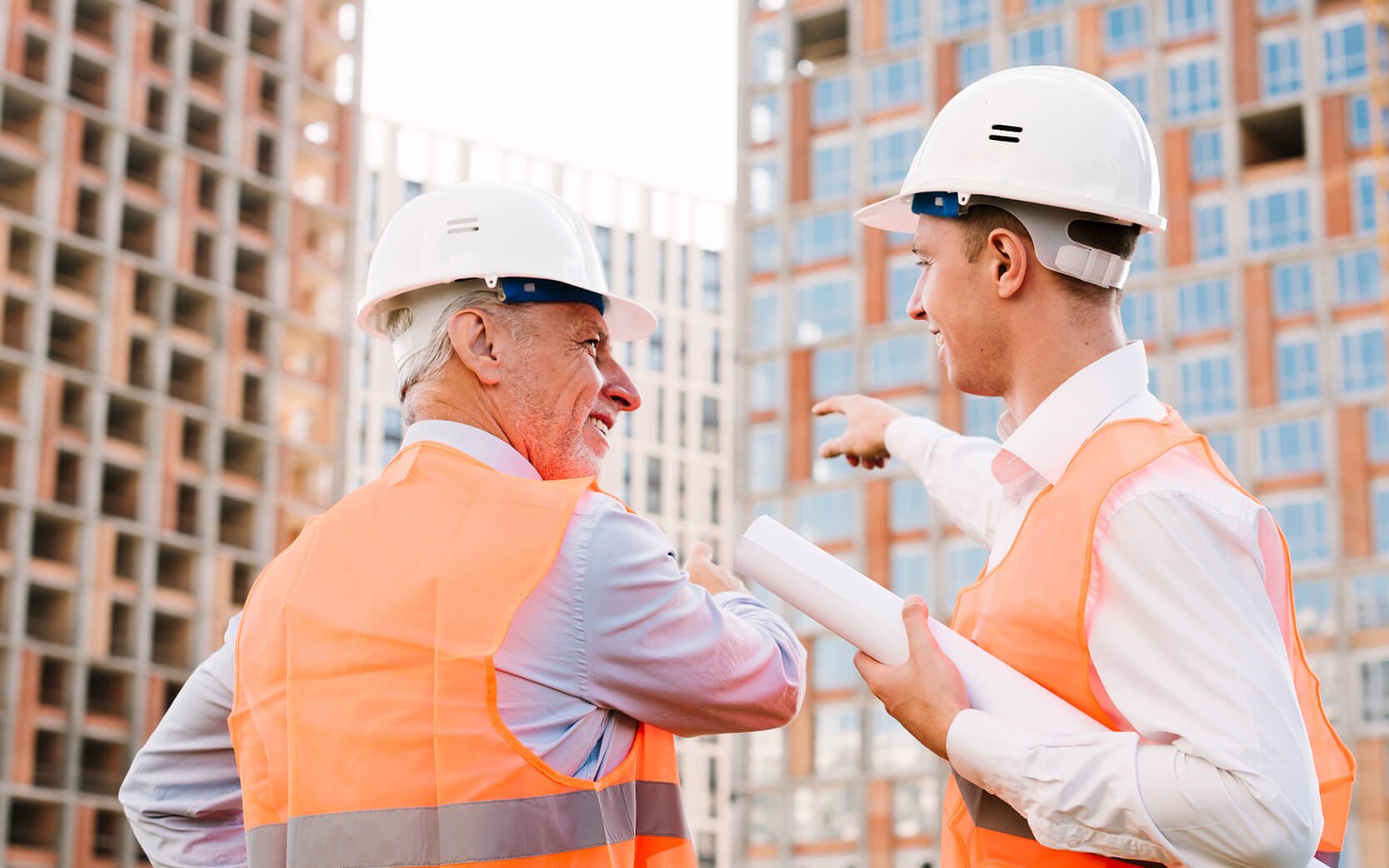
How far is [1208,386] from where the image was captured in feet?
206

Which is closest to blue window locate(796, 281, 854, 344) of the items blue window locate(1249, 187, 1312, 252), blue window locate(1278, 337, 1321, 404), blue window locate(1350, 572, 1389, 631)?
blue window locate(1249, 187, 1312, 252)

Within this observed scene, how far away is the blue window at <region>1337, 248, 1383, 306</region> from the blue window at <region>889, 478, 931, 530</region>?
15.1 metres

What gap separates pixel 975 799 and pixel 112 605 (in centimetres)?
6264

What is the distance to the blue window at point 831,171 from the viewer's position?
73.7m

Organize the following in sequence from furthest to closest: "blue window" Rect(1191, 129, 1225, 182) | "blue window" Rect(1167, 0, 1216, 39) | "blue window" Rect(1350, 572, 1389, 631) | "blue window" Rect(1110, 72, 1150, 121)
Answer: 1. "blue window" Rect(1110, 72, 1150, 121)
2. "blue window" Rect(1167, 0, 1216, 39)
3. "blue window" Rect(1191, 129, 1225, 182)
4. "blue window" Rect(1350, 572, 1389, 631)

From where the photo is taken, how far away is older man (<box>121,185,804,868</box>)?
4.06m

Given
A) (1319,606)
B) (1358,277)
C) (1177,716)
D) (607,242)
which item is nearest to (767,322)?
(1358,277)

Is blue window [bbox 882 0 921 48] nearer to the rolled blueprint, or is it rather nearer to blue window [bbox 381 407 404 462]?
blue window [bbox 381 407 404 462]

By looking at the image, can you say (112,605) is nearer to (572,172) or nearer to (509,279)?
(572,172)

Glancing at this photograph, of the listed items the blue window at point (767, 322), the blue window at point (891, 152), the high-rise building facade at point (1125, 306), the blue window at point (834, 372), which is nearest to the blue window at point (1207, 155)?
the high-rise building facade at point (1125, 306)

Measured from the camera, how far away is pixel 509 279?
483cm

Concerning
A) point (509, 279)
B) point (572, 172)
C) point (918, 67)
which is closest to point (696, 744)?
point (572, 172)

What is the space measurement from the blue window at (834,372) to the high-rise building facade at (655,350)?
86.3ft

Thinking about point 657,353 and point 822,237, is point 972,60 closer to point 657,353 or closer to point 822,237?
point 822,237
